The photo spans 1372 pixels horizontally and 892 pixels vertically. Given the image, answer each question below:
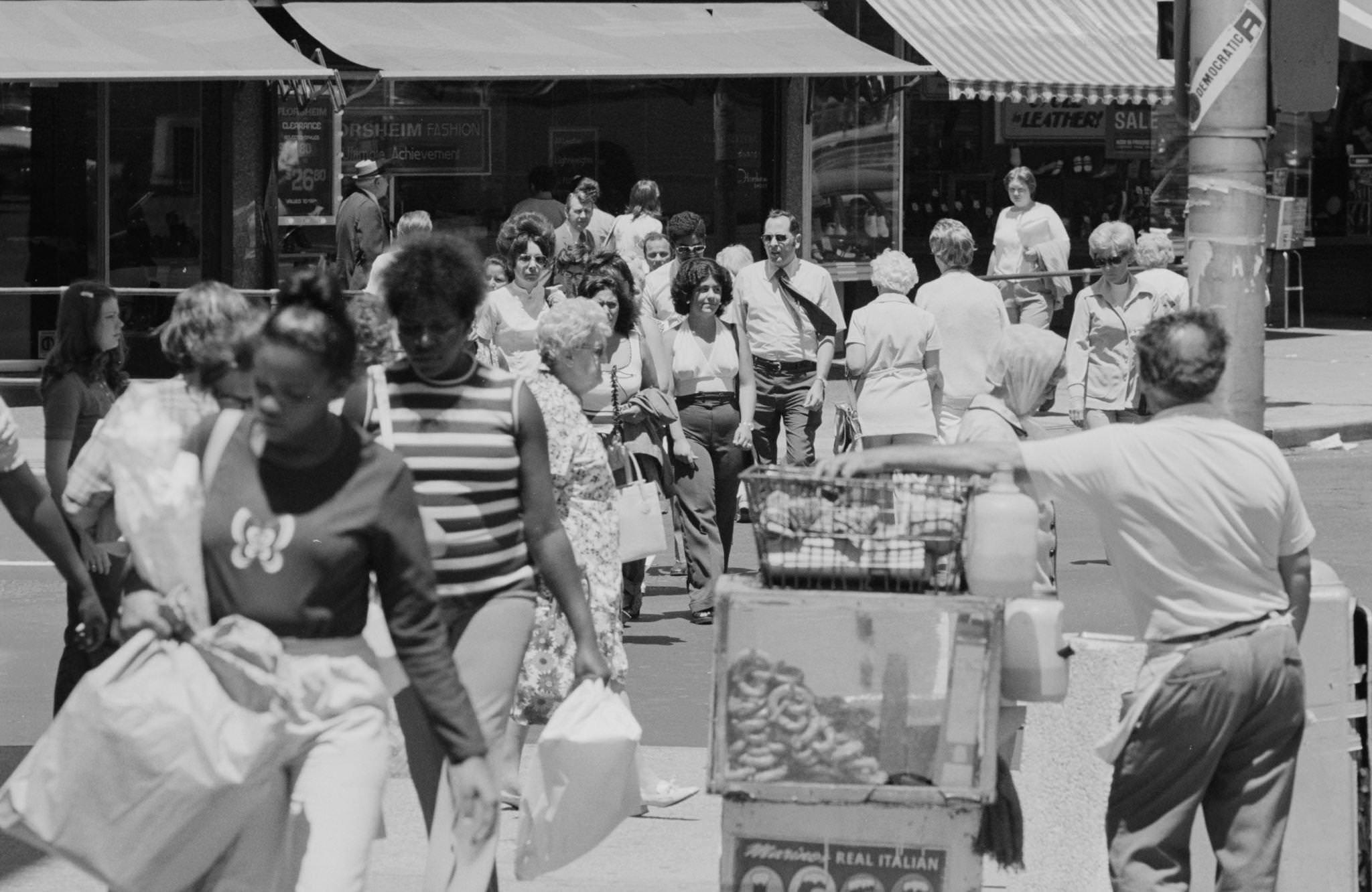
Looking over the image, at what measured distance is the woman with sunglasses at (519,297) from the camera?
10.1 metres

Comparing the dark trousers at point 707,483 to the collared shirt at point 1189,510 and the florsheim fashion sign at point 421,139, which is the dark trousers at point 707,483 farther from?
the florsheim fashion sign at point 421,139

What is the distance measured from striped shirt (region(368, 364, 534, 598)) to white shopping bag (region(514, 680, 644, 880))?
0.34 metres

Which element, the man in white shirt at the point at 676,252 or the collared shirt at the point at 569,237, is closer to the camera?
the man in white shirt at the point at 676,252

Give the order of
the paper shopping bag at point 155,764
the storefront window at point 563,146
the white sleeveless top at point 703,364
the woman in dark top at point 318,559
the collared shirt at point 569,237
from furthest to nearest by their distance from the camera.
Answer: the storefront window at point 563,146 < the collared shirt at point 569,237 < the white sleeveless top at point 703,364 < the woman in dark top at point 318,559 < the paper shopping bag at point 155,764

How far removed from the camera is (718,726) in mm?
4609

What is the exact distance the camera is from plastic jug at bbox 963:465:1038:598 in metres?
4.58

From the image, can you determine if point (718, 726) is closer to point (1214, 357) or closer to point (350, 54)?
point (1214, 357)

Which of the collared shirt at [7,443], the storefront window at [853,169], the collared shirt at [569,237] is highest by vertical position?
the storefront window at [853,169]

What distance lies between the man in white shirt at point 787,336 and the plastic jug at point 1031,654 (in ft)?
20.2

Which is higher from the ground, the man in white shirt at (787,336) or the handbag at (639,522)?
the man in white shirt at (787,336)

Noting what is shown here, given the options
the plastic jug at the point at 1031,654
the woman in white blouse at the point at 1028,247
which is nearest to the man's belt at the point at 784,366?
the plastic jug at the point at 1031,654

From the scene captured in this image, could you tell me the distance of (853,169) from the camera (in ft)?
66.0

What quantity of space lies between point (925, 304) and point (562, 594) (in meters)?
6.19

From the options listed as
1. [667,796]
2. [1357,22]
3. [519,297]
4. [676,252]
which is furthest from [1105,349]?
[1357,22]
